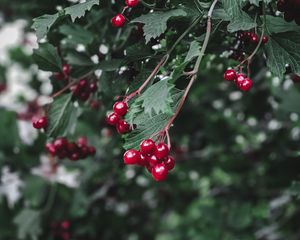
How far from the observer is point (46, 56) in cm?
179

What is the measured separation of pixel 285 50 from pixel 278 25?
98 mm

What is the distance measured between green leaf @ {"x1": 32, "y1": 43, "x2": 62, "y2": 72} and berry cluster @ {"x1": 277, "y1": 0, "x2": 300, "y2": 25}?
913 millimetres

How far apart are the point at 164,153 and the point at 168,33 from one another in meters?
0.47

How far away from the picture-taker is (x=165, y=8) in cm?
132

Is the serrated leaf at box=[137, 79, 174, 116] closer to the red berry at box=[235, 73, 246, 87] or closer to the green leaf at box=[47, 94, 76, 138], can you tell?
the red berry at box=[235, 73, 246, 87]

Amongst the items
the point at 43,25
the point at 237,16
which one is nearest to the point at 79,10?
the point at 43,25

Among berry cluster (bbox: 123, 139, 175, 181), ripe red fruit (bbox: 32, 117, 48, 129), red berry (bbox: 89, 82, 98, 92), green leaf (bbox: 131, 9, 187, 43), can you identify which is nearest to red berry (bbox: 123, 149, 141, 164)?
berry cluster (bbox: 123, 139, 175, 181)

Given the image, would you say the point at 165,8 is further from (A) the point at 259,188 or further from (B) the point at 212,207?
(A) the point at 259,188

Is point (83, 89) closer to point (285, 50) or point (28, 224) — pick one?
point (285, 50)

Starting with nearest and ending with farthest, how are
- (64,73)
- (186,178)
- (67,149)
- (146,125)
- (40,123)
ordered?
(146,125) → (40,123) → (64,73) → (67,149) → (186,178)

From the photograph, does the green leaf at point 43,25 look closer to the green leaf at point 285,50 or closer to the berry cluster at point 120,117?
the berry cluster at point 120,117

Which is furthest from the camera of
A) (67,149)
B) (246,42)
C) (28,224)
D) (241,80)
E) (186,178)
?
(186,178)

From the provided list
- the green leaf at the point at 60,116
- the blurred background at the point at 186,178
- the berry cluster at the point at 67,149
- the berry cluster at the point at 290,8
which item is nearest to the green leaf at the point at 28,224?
the blurred background at the point at 186,178

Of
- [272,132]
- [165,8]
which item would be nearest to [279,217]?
[272,132]
